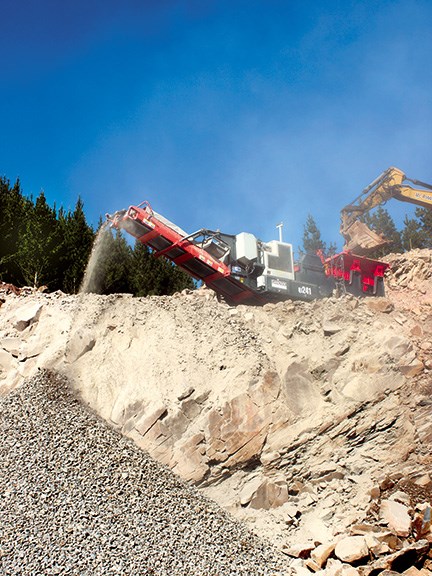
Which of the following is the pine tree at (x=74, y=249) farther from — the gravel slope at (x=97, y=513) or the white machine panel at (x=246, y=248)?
the gravel slope at (x=97, y=513)

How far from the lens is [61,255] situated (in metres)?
22.9

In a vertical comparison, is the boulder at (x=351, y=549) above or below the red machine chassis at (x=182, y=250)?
below

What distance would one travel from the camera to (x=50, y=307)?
15.8 meters

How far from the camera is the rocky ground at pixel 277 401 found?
10781mm

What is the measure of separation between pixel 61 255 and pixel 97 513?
49.7 feet

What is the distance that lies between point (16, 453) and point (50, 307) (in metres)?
5.61

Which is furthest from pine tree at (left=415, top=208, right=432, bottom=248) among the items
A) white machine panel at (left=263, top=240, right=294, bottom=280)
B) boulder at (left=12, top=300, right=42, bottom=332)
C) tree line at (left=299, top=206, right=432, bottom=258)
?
boulder at (left=12, top=300, right=42, bottom=332)

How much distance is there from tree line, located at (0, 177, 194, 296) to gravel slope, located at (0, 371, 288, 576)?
9527mm

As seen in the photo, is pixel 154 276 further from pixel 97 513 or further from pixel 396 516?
pixel 396 516

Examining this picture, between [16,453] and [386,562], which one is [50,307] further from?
[386,562]

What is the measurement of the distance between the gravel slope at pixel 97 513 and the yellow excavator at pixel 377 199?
13.7 metres

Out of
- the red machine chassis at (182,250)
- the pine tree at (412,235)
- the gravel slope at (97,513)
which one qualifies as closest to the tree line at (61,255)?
the red machine chassis at (182,250)

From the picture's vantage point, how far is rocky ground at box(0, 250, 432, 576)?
10.8 meters

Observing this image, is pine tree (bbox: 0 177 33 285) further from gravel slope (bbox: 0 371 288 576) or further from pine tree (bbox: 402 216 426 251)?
pine tree (bbox: 402 216 426 251)
